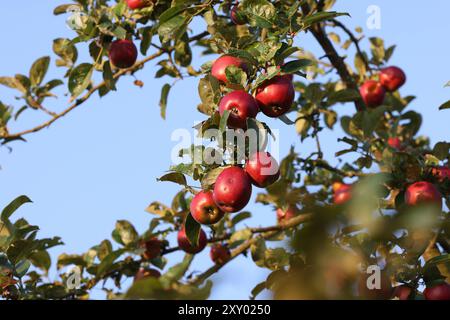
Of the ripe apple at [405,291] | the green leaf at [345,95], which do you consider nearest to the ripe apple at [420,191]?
the ripe apple at [405,291]

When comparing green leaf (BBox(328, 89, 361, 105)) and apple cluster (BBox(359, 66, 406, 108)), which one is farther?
apple cluster (BBox(359, 66, 406, 108))

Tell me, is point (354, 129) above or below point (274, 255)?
above

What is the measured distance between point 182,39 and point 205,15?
60 cm

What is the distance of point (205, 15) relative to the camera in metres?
2.40

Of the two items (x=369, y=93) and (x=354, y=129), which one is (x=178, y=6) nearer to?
(x=354, y=129)

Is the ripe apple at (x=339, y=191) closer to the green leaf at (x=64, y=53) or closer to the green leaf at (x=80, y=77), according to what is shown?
the green leaf at (x=80, y=77)

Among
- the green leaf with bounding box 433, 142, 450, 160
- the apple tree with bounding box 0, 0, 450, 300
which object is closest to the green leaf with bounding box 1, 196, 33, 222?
the apple tree with bounding box 0, 0, 450, 300

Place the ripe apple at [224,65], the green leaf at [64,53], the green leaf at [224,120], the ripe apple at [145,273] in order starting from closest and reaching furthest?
the green leaf at [224,120], the ripe apple at [224,65], the ripe apple at [145,273], the green leaf at [64,53]

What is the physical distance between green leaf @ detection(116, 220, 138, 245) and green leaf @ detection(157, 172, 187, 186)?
1362 mm

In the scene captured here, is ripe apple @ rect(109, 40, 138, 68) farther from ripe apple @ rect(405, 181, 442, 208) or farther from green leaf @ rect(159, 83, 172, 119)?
ripe apple @ rect(405, 181, 442, 208)

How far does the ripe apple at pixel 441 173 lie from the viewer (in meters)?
2.80

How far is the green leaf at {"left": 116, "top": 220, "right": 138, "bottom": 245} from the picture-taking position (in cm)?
312

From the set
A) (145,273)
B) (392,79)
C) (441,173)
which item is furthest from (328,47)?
(145,273)
